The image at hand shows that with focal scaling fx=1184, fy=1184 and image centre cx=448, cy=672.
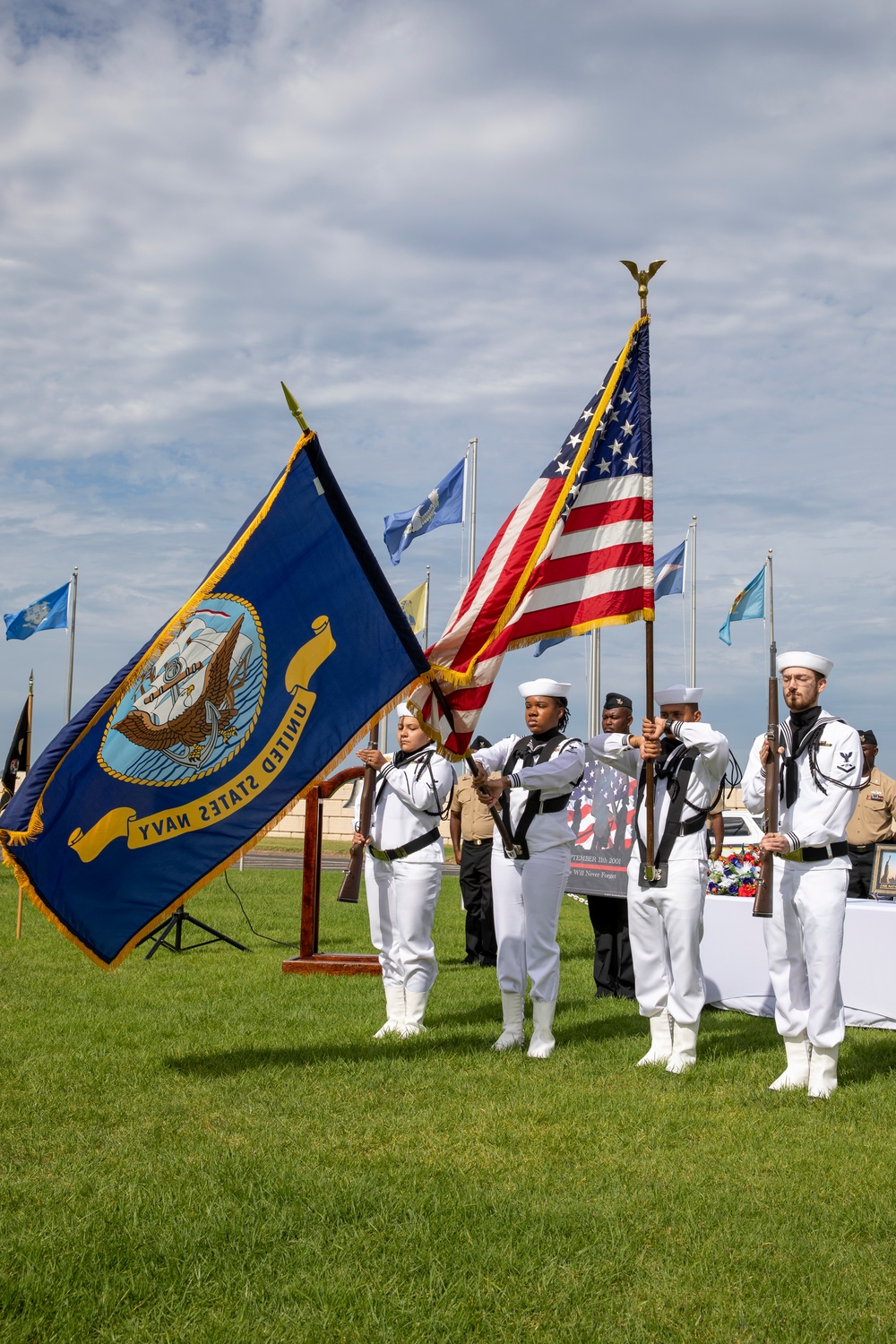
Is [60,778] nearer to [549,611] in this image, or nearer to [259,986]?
[549,611]

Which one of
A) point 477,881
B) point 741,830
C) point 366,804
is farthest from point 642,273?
point 741,830

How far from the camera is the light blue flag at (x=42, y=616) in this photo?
33.1 meters

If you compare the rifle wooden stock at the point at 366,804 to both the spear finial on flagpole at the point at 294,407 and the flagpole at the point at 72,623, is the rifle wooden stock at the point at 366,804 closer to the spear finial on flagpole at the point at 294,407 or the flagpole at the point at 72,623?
the spear finial on flagpole at the point at 294,407

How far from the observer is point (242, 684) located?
7.62 meters

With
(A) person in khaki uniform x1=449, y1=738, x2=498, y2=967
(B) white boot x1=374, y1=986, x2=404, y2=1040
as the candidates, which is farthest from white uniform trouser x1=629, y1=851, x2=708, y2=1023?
(A) person in khaki uniform x1=449, y1=738, x2=498, y2=967

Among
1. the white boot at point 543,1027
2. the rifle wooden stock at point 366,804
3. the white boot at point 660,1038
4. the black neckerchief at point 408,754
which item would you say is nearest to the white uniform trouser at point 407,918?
the rifle wooden stock at point 366,804

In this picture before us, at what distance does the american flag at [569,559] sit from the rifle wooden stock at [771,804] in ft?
3.39

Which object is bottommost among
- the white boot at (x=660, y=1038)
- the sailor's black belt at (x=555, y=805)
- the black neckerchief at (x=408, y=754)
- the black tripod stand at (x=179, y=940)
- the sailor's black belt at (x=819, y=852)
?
the black tripod stand at (x=179, y=940)

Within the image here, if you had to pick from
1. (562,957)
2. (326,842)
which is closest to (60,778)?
(562,957)

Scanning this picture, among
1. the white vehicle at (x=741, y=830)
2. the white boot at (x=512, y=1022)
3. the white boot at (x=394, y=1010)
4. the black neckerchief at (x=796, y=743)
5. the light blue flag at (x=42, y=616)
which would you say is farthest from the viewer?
the light blue flag at (x=42, y=616)

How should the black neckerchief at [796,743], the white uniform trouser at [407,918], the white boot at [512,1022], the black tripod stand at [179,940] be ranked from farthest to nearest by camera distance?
1. the black tripod stand at [179,940]
2. the white uniform trouser at [407,918]
3. the white boot at [512,1022]
4. the black neckerchief at [796,743]

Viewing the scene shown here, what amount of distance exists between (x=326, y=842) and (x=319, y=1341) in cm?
3707

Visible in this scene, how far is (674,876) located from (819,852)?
3.34 feet

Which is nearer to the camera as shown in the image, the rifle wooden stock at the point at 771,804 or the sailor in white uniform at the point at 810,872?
the sailor in white uniform at the point at 810,872
